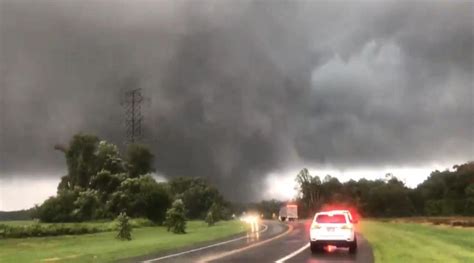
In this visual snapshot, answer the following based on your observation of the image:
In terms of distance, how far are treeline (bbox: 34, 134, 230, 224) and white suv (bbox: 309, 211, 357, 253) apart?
202 feet

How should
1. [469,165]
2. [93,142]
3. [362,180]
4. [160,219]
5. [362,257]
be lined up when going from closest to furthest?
[362,257] → [160,219] → [93,142] → [469,165] → [362,180]

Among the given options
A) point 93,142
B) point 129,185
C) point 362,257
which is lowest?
point 362,257

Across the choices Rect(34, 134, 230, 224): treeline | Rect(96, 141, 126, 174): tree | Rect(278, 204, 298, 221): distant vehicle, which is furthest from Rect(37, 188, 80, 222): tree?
Rect(278, 204, 298, 221): distant vehicle

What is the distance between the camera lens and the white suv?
2705 cm

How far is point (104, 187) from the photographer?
9369 centimetres

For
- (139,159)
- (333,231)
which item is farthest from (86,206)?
(333,231)

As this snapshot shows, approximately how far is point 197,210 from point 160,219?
306ft

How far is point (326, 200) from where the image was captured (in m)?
181

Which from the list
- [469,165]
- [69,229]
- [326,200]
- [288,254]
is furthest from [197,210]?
[288,254]

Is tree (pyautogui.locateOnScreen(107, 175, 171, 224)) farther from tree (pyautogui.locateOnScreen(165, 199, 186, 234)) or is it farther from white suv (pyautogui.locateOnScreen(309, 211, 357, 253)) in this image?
white suv (pyautogui.locateOnScreen(309, 211, 357, 253))

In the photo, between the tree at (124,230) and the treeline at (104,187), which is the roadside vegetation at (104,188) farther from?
the tree at (124,230)

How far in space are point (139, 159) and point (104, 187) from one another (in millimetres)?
13540

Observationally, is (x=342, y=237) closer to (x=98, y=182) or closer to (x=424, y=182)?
(x=98, y=182)

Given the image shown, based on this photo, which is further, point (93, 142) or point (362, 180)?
point (362, 180)
